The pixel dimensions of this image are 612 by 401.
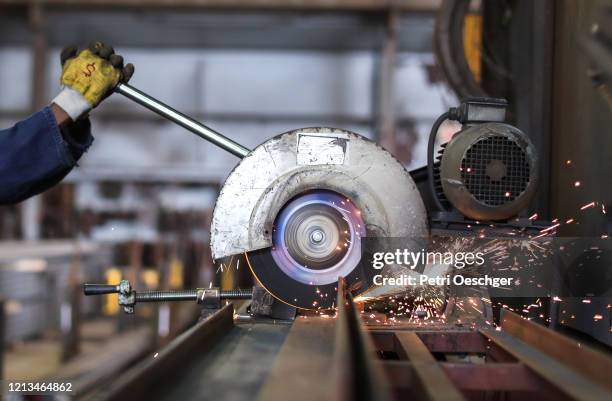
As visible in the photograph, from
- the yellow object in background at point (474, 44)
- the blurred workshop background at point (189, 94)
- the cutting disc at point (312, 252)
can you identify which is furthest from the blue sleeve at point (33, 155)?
the blurred workshop background at point (189, 94)

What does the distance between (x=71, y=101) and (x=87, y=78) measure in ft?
0.23

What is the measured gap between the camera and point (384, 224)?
1636 mm

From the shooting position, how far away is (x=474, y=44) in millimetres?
3100

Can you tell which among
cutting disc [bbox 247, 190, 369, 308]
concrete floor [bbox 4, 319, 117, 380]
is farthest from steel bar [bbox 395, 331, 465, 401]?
concrete floor [bbox 4, 319, 117, 380]

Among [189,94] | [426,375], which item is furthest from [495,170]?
[189,94]

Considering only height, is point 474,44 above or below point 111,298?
above

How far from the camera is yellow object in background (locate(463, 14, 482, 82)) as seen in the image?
2820 millimetres

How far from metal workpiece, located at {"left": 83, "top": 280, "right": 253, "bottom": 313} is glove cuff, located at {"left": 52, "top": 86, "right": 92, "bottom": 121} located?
452 mm

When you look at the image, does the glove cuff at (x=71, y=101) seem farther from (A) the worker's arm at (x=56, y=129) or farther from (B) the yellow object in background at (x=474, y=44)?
(B) the yellow object in background at (x=474, y=44)

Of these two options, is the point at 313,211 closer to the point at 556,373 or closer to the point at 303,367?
the point at 303,367

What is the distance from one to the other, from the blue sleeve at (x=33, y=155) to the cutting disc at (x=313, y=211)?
1.51ft

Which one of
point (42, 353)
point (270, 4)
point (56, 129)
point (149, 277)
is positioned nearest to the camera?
point (56, 129)

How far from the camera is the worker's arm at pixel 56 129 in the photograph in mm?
1752

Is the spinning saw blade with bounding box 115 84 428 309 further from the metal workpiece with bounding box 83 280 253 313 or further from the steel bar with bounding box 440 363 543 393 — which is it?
the steel bar with bounding box 440 363 543 393
